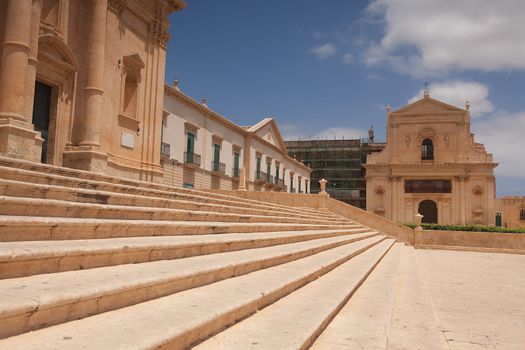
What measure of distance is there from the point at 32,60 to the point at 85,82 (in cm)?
230

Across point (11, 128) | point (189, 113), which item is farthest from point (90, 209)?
point (189, 113)

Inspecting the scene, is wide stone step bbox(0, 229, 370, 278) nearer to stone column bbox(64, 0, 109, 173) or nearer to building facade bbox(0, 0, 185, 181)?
building facade bbox(0, 0, 185, 181)

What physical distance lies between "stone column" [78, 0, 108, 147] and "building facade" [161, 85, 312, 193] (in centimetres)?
1020

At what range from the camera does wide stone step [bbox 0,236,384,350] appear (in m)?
2.31

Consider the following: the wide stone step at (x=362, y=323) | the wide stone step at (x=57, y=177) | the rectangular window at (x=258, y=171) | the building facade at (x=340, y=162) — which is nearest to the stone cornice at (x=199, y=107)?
A: the rectangular window at (x=258, y=171)

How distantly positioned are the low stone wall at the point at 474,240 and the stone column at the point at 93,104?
54.2 ft

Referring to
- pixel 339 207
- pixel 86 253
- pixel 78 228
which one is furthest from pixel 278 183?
pixel 86 253

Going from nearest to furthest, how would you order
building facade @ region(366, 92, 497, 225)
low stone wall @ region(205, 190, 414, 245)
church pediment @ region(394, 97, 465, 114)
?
low stone wall @ region(205, 190, 414, 245) → building facade @ region(366, 92, 497, 225) → church pediment @ region(394, 97, 465, 114)

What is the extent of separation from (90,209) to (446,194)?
39471 mm

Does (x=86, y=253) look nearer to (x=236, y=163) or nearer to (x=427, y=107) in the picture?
(x=236, y=163)

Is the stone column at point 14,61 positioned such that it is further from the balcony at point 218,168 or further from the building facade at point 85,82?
the balcony at point 218,168

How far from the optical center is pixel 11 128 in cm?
975

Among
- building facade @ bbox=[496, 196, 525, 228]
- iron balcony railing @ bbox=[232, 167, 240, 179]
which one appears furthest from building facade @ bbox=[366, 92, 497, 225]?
iron balcony railing @ bbox=[232, 167, 240, 179]

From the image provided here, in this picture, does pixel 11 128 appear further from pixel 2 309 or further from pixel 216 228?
pixel 2 309
